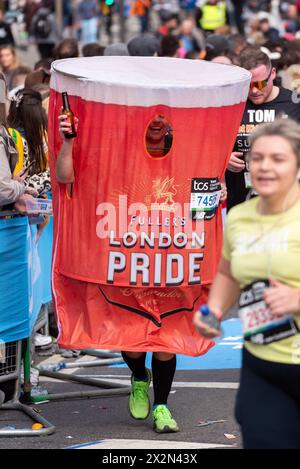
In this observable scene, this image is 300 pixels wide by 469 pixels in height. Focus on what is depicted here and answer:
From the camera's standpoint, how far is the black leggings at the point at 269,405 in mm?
4512

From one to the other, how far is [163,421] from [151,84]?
1.86m

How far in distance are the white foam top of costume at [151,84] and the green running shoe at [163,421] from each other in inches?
67.5

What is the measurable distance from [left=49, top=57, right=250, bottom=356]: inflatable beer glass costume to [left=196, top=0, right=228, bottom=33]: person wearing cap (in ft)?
59.0

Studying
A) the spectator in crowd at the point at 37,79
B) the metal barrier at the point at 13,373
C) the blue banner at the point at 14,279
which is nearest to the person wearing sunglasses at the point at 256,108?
the blue banner at the point at 14,279

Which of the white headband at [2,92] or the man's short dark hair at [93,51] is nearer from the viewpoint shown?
the white headband at [2,92]

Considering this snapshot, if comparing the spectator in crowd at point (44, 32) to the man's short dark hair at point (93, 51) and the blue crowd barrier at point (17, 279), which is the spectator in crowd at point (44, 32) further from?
the blue crowd barrier at point (17, 279)

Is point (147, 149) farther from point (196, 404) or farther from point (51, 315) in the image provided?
point (51, 315)

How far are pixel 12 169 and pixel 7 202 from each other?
322 millimetres

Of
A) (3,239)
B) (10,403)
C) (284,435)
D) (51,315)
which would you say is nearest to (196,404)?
(10,403)

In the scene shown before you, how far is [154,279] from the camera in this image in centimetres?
669

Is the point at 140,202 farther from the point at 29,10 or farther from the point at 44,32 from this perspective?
the point at 29,10

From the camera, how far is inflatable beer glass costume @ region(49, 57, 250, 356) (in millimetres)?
6531

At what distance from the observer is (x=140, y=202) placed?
6.61 metres

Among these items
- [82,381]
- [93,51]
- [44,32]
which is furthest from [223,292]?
[44,32]
